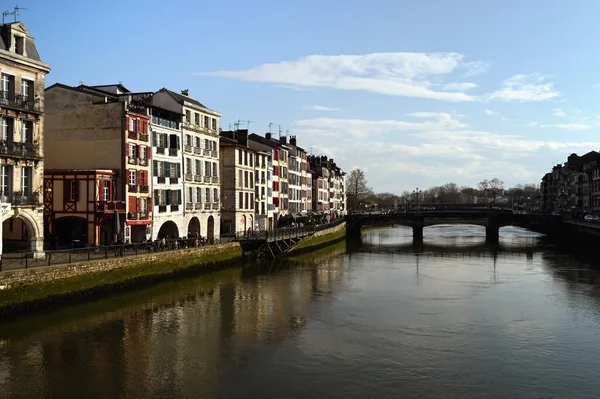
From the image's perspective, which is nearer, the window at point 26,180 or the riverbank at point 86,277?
the riverbank at point 86,277

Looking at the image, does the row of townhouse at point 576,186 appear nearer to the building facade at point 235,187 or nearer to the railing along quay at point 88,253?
the building facade at point 235,187

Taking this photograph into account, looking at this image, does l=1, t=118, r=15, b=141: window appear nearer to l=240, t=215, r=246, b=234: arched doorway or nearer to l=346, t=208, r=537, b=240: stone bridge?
l=240, t=215, r=246, b=234: arched doorway

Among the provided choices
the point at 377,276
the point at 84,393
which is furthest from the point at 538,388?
the point at 377,276

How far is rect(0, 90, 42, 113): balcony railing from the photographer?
33.5 metres

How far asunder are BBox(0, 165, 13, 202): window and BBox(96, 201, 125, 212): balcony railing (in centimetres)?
916

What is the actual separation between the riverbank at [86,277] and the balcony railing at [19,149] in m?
7.93

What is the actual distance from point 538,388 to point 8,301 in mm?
24670

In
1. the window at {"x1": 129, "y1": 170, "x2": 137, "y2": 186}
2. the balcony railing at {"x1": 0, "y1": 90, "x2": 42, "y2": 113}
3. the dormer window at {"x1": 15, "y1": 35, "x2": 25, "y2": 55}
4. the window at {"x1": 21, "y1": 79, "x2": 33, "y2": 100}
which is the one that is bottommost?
the window at {"x1": 129, "y1": 170, "x2": 137, "y2": 186}

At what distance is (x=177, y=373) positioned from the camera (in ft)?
69.5

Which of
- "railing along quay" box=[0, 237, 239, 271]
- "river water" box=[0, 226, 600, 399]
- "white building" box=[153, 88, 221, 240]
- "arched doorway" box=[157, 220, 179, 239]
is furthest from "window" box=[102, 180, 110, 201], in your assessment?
"white building" box=[153, 88, 221, 240]

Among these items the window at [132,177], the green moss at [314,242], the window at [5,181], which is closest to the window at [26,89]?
the window at [5,181]

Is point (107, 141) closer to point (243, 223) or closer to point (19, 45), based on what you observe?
point (19, 45)

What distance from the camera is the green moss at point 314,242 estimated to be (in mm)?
68325

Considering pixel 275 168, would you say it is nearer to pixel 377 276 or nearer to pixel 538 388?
pixel 377 276
